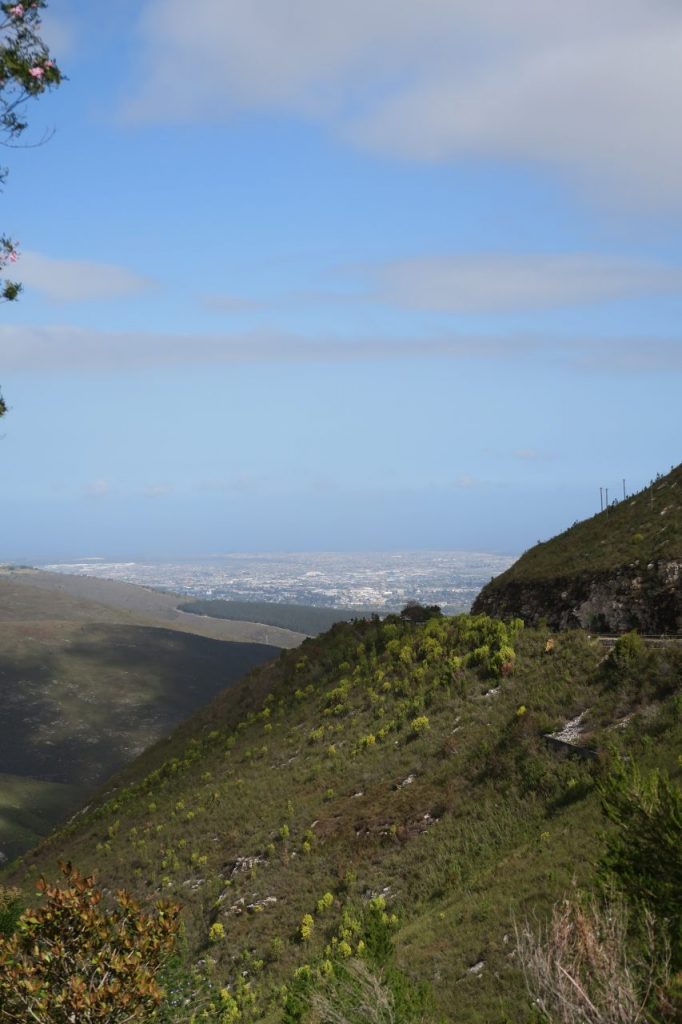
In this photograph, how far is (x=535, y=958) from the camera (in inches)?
529

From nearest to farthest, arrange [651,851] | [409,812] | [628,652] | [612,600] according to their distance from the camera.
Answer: [651,851], [409,812], [628,652], [612,600]

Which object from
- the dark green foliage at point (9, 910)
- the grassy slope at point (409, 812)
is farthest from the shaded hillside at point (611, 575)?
the dark green foliage at point (9, 910)

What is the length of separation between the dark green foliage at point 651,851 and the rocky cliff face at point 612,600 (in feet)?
81.5

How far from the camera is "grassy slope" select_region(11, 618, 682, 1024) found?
23.3 metres

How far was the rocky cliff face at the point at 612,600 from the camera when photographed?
4069 centimetres

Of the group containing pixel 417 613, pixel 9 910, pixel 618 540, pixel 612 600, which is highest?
pixel 618 540

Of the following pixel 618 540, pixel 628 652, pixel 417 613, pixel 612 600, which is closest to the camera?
pixel 628 652

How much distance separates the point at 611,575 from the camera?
43.6m

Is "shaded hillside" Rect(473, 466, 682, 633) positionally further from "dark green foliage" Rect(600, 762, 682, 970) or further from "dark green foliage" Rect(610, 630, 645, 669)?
"dark green foliage" Rect(600, 762, 682, 970)

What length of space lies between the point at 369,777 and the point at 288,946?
9.24 meters

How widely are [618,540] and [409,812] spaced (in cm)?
2079

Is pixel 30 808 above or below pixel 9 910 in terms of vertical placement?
below

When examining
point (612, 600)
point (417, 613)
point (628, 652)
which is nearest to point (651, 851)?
point (628, 652)

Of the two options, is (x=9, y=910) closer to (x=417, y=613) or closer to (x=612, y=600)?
(x=612, y=600)
